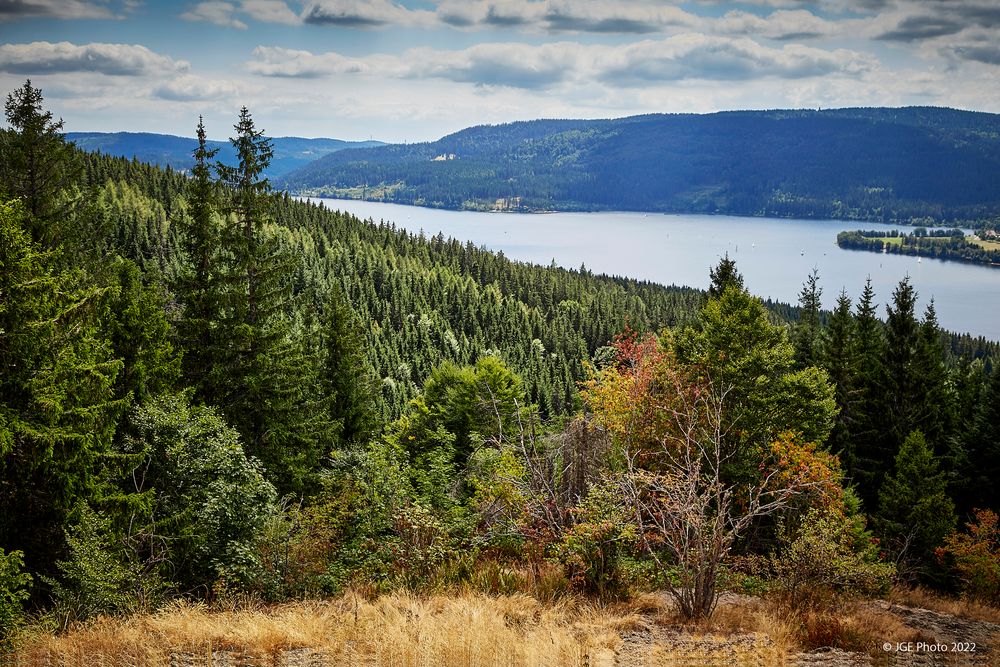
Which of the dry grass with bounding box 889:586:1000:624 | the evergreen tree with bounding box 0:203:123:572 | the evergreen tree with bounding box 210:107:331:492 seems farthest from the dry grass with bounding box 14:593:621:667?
the evergreen tree with bounding box 210:107:331:492

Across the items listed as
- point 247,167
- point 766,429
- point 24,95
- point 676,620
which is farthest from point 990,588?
point 24,95

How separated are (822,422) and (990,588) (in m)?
10.1

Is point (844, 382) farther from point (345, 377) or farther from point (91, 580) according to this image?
point (91, 580)

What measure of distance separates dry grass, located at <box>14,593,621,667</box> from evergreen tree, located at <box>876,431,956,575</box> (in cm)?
2634

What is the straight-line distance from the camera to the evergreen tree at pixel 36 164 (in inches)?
835

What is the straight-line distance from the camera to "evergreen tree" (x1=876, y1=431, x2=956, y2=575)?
105 ft

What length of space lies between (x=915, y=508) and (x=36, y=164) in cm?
3761

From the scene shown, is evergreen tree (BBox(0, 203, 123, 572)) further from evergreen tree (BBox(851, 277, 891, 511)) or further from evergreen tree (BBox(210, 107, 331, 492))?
evergreen tree (BBox(851, 277, 891, 511))

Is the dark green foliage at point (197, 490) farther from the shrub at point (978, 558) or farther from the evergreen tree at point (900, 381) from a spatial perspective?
the evergreen tree at point (900, 381)

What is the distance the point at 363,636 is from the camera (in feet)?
34.9

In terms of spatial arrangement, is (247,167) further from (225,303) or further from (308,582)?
(308,582)

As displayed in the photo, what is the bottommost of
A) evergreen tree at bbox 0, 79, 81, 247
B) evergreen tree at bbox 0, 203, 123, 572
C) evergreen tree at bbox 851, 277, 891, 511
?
evergreen tree at bbox 851, 277, 891, 511

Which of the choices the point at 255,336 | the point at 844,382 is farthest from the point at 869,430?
the point at 255,336

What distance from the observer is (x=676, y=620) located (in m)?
12.0
